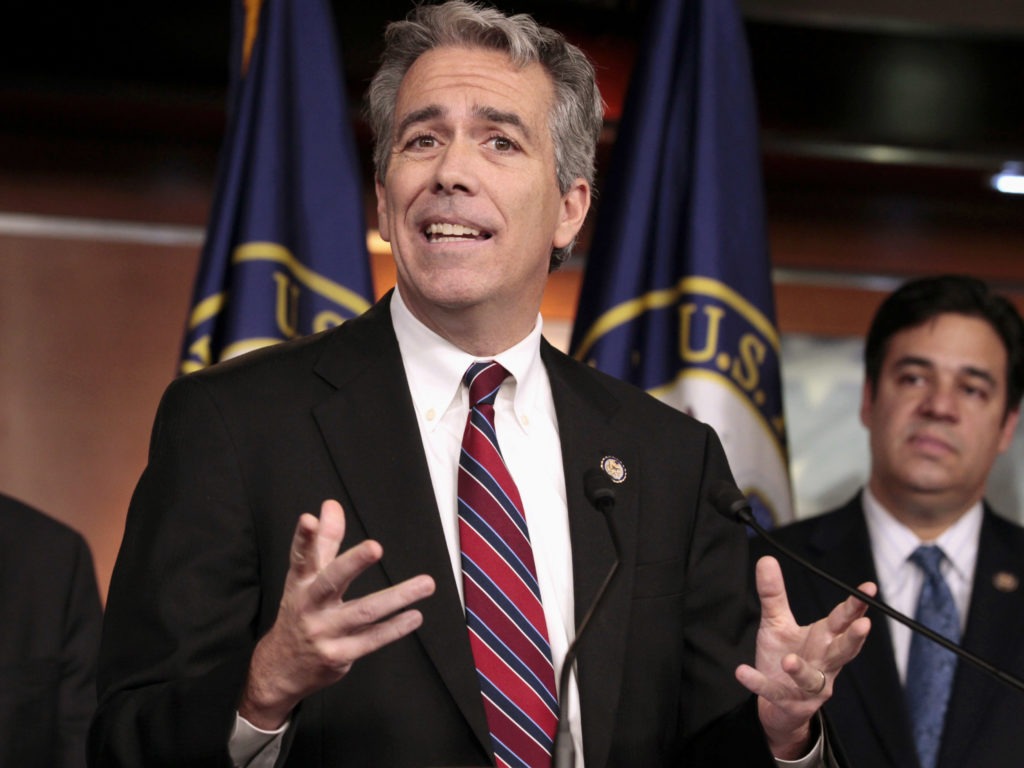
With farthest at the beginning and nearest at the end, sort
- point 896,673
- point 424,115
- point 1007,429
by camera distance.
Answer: point 1007,429
point 896,673
point 424,115

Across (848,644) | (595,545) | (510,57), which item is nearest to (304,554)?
(595,545)

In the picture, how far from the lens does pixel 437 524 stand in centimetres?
163

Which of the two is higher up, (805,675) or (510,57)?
(510,57)

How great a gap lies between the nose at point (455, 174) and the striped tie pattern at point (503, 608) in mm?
303

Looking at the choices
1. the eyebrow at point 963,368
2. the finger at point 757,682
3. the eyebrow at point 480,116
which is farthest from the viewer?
the eyebrow at point 963,368

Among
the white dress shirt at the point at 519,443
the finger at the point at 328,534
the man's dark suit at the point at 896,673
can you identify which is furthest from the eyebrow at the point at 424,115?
the man's dark suit at the point at 896,673

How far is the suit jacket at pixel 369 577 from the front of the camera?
1.51 m

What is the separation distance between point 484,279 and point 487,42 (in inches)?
15.1

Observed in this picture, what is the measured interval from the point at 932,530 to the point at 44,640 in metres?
1.84

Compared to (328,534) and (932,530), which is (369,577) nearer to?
(328,534)

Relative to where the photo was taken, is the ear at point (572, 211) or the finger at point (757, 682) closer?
the finger at point (757, 682)

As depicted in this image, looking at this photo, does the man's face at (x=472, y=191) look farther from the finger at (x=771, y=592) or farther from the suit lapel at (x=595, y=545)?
the finger at (x=771, y=592)

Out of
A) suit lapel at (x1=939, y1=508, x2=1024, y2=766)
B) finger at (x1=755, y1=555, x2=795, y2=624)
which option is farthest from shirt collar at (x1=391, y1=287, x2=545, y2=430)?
suit lapel at (x1=939, y1=508, x2=1024, y2=766)

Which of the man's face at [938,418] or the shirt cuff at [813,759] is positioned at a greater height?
the man's face at [938,418]
